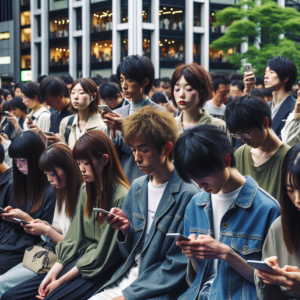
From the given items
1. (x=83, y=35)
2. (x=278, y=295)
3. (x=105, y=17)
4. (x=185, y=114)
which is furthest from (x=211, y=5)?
(x=278, y=295)

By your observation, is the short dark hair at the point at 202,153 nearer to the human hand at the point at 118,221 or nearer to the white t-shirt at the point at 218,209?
→ the white t-shirt at the point at 218,209

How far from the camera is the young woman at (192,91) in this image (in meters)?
4.05

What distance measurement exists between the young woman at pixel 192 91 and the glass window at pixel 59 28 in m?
36.6

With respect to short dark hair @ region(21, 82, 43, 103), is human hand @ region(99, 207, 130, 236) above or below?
below

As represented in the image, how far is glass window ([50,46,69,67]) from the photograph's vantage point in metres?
38.9

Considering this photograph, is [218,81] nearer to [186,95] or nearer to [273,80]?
[273,80]

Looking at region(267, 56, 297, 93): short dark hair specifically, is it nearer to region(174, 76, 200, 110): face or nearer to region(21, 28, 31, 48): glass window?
region(174, 76, 200, 110): face

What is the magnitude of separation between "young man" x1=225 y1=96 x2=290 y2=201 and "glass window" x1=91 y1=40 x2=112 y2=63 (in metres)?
33.2

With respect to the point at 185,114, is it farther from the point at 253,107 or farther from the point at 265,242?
the point at 265,242

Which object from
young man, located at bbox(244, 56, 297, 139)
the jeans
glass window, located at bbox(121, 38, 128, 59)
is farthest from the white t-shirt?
glass window, located at bbox(121, 38, 128, 59)

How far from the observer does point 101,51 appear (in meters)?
36.0

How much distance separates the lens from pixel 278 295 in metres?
2.32

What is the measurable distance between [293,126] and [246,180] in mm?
1764

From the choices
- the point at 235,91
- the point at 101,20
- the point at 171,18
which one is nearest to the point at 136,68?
the point at 235,91
